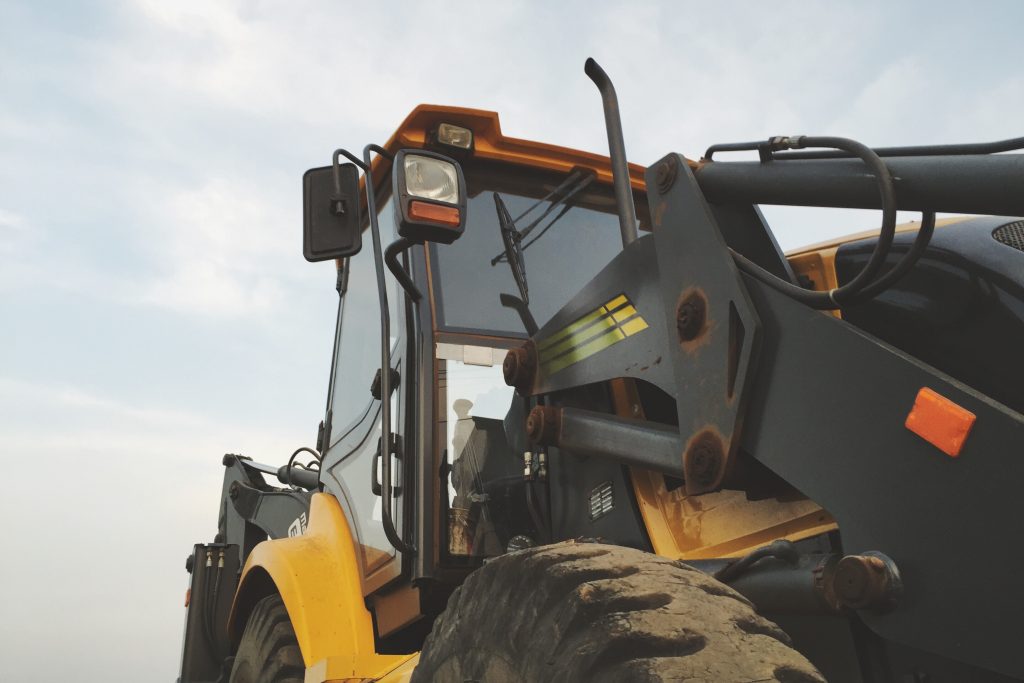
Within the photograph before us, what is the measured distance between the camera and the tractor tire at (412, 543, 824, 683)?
1.45 meters

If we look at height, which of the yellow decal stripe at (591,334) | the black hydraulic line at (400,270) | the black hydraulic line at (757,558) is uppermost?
the black hydraulic line at (400,270)

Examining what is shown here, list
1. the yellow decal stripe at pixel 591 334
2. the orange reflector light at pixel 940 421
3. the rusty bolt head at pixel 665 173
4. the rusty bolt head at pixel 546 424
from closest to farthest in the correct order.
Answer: the orange reflector light at pixel 940 421
the rusty bolt head at pixel 665 173
the yellow decal stripe at pixel 591 334
the rusty bolt head at pixel 546 424

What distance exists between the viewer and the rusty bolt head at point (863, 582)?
150 centimetres

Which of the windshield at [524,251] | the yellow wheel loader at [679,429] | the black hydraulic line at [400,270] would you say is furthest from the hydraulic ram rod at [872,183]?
the windshield at [524,251]

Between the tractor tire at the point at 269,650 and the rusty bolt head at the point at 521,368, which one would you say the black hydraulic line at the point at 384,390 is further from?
the tractor tire at the point at 269,650

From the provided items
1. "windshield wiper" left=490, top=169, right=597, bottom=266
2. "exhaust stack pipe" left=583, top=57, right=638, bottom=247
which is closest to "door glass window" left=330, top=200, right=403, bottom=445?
"windshield wiper" left=490, top=169, right=597, bottom=266

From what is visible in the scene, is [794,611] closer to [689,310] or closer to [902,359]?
[902,359]

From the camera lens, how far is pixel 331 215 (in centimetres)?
295

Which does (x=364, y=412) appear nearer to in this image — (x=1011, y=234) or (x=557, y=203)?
(x=557, y=203)

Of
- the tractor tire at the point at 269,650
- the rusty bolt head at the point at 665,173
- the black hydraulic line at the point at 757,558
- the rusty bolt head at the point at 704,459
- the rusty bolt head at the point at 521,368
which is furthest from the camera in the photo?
the tractor tire at the point at 269,650

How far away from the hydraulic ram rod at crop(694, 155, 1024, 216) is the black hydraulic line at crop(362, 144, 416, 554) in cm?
125

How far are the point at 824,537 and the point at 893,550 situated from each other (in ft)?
0.84

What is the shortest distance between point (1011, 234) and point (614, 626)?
1015 millimetres

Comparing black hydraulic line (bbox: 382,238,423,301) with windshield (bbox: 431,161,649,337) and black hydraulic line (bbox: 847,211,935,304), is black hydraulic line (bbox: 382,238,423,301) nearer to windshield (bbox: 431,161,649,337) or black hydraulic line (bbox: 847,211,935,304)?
windshield (bbox: 431,161,649,337)
